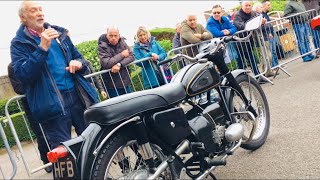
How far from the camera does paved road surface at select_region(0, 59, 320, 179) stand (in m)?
3.52

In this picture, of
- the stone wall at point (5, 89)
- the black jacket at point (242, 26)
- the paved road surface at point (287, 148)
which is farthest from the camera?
the stone wall at point (5, 89)

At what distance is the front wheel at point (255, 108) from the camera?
12.8ft

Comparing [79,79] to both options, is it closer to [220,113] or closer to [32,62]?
[32,62]

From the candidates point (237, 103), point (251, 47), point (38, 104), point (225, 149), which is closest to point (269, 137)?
point (237, 103)

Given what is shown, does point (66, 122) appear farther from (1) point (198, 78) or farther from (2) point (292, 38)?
(2) point (292, 38)

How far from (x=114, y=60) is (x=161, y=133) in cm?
285

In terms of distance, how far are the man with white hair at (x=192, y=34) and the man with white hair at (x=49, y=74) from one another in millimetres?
3378

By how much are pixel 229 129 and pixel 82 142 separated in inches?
53.7

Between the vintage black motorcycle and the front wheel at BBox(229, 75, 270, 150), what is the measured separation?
201 millimetres

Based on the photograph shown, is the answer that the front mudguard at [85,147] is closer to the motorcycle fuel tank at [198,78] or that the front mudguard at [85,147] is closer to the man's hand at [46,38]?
the motorcycle fuel tank at [198,78]

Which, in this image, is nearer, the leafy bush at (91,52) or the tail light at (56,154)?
the tail light at (56,154)

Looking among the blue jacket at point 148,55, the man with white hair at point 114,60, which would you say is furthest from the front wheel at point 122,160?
the blue jacket at point 148,55

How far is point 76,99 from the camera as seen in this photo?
3.91m

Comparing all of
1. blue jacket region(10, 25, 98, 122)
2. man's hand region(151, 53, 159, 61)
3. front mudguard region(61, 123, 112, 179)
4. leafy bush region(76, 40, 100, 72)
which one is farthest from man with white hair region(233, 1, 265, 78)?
front mudguard region(61, 123, 112, 179)
